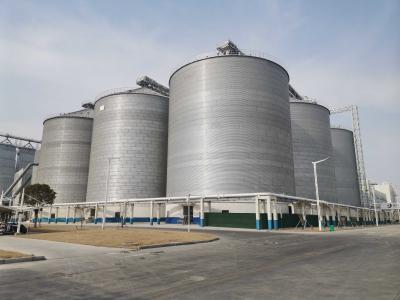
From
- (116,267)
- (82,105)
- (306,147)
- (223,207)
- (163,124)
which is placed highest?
(82,105)

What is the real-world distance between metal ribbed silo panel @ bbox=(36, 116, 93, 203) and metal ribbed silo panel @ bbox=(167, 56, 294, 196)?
124 feet

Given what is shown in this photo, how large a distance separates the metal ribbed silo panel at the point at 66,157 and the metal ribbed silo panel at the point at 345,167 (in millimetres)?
81803

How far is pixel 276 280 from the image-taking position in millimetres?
9211

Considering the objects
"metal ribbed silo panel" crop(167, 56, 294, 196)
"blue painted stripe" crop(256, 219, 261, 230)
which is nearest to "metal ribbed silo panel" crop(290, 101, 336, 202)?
"metal ribbed silo panel" crop(167, 56, 294, 196)

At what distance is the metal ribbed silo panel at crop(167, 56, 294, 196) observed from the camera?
56.5 meters

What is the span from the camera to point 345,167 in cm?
10388

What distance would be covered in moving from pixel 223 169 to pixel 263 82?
67.9 feet

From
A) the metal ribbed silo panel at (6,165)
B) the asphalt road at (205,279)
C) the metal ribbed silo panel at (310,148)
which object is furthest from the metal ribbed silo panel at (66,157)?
the asphalt road at (205,279)

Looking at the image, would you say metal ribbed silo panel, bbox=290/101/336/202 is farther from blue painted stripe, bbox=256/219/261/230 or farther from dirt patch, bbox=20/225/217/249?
dirt patch, bbox=20/225/217/249

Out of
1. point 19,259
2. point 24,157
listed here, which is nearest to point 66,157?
point 24,157

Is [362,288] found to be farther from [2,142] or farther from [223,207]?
[2,142]

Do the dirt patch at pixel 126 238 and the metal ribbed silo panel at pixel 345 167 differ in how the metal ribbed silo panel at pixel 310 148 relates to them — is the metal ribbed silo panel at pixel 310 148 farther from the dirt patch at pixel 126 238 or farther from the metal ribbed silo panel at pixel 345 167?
the dirt patch at pixel 126 238

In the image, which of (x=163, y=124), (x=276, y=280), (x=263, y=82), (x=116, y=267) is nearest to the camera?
(x=276, y=280)

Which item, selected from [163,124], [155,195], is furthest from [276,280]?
[163,124]
